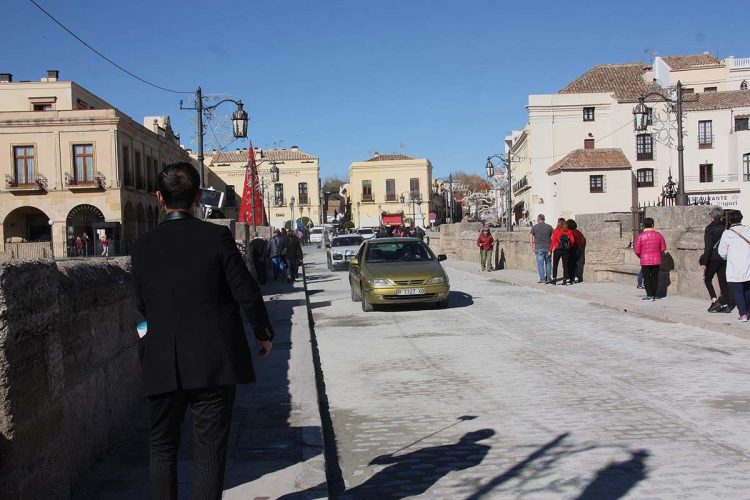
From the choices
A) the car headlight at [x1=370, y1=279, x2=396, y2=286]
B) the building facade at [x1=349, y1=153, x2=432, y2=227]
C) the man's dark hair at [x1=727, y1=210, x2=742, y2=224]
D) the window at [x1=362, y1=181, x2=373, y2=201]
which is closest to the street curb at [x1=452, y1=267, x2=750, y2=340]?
the man's dark hair at [x1=727, y1=210, x2=742, y2=224]

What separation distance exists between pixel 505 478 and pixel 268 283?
65.6ft

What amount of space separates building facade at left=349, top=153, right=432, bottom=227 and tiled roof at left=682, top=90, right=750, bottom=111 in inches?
1358

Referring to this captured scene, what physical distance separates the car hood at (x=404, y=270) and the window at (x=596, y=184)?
43.4m

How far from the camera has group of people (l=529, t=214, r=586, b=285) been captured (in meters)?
19.4

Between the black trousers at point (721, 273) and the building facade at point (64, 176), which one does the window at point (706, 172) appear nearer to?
the building facade at point (64, 176)

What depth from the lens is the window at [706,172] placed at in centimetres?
5909

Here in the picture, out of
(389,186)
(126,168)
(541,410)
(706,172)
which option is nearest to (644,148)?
(706,172)

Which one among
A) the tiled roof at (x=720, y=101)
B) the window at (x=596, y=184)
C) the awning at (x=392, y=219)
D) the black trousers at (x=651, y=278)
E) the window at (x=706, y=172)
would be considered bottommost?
the black trousers at (x=651, y=278)

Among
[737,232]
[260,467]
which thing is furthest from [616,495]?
[737,232]

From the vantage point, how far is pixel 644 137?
5984cm

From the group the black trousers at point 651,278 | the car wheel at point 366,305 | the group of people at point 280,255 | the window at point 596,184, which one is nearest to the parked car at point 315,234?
the window at point 596,184

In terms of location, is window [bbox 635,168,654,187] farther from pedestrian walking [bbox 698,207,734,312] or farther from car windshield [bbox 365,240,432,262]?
pedestrian walking [bbox 698,207,734,312]

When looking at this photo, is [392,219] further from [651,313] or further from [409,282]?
[651,313]

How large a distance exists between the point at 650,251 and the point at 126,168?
130 ft
